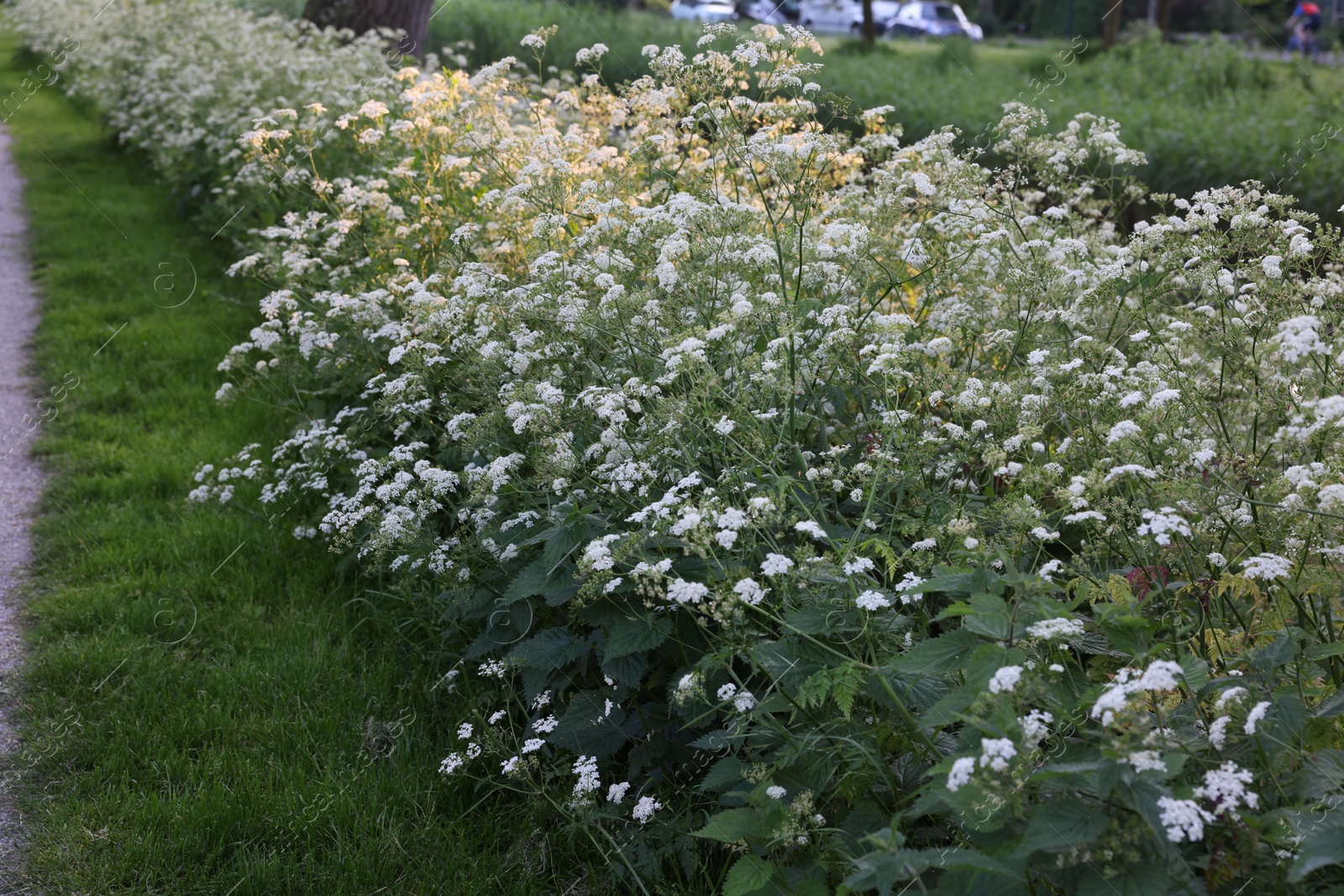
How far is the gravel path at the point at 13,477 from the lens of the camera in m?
3.17

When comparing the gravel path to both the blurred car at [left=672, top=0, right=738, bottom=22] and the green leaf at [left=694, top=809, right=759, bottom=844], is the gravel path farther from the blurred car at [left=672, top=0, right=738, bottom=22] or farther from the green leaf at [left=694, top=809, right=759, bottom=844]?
the blurred car at [left=672, top=0, right=738, bottom=22]

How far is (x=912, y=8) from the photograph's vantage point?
111ft

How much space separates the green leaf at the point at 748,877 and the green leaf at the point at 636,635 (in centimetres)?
62

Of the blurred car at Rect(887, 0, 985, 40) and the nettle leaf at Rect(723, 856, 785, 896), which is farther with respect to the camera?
the blurred car at Rect(887, 0, 985, 40)

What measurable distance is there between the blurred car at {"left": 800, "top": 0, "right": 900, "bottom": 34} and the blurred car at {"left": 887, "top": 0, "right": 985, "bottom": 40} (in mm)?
305

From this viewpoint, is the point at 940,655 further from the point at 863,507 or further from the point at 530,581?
the point at 530,581

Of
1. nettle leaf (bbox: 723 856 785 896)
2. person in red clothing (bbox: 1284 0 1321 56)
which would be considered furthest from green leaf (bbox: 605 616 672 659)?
person in red clothing (bbox: 1284 0 1321 56)

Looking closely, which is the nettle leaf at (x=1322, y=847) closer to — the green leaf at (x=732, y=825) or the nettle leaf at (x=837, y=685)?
the nettle leaf at (x=837, y=685)

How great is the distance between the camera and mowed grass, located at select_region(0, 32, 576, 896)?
2811 millimetres

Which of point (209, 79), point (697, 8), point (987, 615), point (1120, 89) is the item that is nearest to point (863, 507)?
point (987, 615)

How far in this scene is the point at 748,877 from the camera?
2100 millimetres

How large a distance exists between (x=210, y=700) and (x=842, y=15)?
3165 cm

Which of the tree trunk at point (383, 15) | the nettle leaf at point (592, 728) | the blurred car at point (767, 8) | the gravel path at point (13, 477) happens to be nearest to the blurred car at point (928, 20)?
the blurred car at point (767, 8)

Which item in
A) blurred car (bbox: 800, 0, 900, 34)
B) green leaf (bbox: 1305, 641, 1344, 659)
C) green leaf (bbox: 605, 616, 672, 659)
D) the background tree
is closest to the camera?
green leaf (bbox: 1305, 641, 1344, 659)
